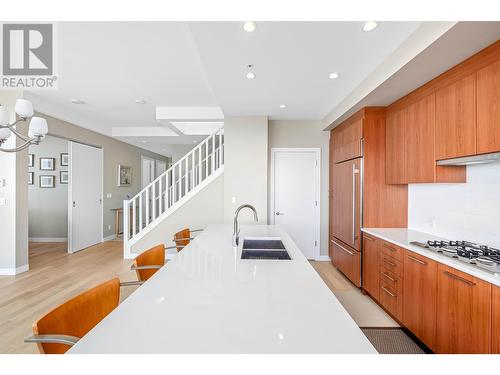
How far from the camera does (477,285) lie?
157 cm

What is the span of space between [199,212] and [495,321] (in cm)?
398

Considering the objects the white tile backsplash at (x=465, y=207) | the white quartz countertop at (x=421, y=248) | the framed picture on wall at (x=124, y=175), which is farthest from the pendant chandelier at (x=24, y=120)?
the framed picture on wall at (x=124, y=175)

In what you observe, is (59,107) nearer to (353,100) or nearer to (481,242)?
(353,100)

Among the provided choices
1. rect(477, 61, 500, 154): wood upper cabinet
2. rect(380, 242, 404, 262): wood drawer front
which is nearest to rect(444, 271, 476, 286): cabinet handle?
rect(380, 242, 404, 262): wood drawer front

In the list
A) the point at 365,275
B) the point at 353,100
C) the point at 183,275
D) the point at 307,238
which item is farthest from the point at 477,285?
the point at 307,238

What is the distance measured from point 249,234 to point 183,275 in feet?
4.22

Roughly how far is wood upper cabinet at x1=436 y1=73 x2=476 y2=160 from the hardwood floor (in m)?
3.87

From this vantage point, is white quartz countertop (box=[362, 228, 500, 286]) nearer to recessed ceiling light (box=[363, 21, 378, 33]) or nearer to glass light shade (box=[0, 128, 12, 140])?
recessed ceiling light (box=[363, 21, 378, 33])

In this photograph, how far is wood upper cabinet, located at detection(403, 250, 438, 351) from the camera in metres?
1.96

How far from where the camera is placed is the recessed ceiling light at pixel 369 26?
71.4 inches

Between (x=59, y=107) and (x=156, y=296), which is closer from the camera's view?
(x=156, y=296)

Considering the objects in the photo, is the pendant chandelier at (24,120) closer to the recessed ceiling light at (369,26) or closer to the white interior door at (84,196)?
the recessed ceiling light at (369,26)

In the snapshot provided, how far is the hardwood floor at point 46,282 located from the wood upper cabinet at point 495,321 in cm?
336
